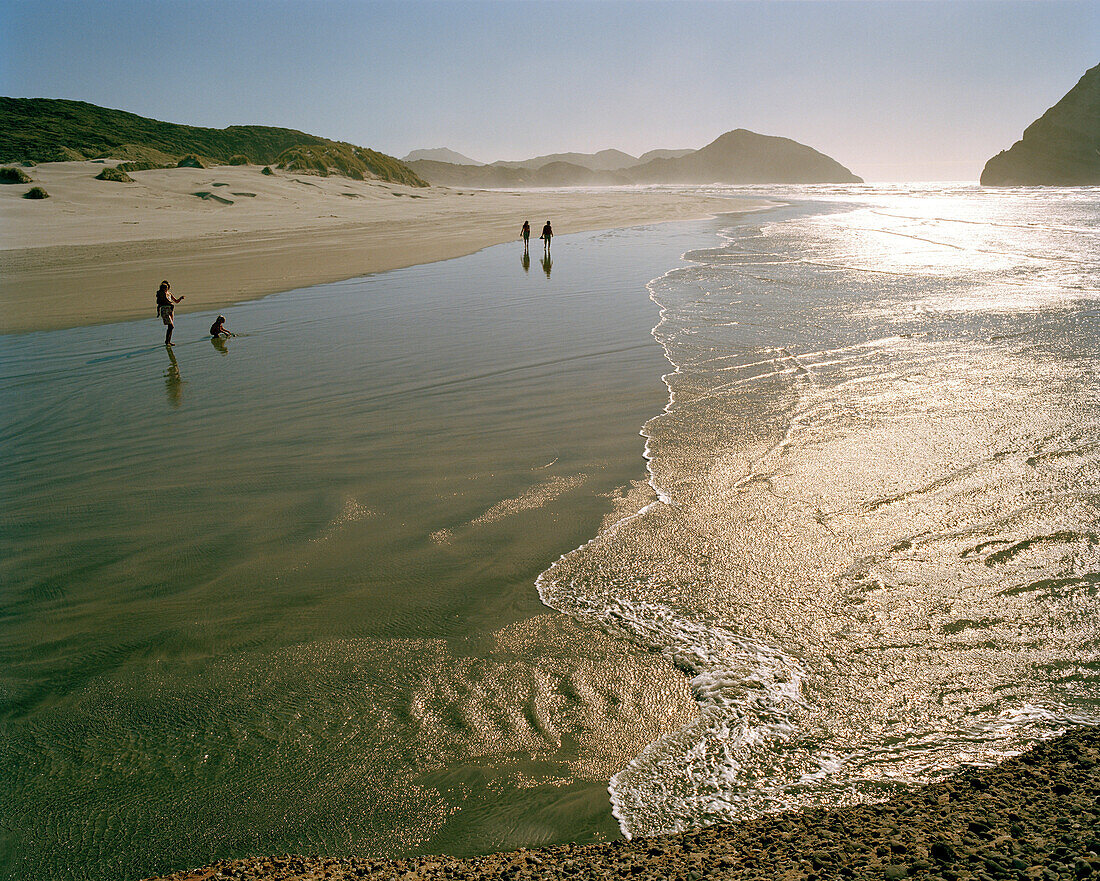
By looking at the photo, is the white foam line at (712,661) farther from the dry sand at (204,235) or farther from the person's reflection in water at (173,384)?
the dry sand at (204,235)

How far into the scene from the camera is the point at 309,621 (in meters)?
4.71

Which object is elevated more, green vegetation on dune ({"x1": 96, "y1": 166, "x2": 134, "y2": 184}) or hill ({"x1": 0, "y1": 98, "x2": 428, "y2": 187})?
hill ({"x1": 0, "y1": 98, "x2": 428, "y2": 187})

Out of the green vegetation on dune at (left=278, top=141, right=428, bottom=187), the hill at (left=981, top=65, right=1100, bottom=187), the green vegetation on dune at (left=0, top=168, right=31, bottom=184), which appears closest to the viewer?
the green vegetation on dune at (left=0, top=168, right=31, bottom=184)

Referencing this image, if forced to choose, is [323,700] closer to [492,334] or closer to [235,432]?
[235,432]

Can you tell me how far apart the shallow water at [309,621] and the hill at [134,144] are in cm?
4821

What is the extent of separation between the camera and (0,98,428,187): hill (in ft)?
180

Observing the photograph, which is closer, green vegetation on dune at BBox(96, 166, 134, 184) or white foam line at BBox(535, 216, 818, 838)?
white foam line at BBox(535, 216, 818, 838)

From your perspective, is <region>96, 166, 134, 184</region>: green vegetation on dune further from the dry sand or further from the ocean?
the ocean

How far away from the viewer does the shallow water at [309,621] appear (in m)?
3.25

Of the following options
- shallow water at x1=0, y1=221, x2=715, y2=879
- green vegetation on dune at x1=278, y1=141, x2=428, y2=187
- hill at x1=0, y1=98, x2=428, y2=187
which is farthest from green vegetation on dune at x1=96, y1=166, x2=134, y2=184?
shallow water at x1=0, y1=221, x2=715, y2=879

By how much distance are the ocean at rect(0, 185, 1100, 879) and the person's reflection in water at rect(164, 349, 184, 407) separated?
3.7 inches

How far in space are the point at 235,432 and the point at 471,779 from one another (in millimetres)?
6407

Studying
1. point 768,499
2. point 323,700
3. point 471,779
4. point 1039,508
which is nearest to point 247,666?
point 323,700

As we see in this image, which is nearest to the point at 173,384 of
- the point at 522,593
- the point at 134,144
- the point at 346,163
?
the point at 522,593
